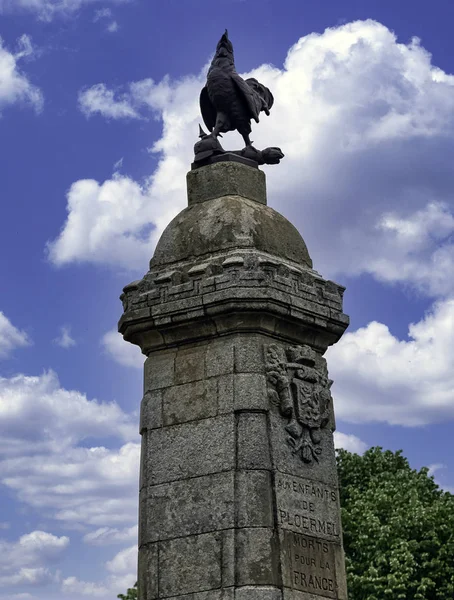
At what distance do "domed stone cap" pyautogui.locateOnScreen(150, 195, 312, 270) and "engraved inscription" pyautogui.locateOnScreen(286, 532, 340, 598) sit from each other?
11.8ft

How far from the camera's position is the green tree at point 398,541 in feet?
112

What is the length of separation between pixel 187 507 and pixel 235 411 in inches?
48.7

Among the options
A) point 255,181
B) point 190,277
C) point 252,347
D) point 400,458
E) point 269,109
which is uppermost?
point 400,458

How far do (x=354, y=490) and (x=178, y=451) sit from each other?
25.5 m

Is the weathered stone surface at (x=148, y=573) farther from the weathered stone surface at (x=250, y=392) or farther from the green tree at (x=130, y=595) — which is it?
the green tree at (x=130, y=595)

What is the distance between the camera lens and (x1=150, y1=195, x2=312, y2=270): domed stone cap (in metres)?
14.9

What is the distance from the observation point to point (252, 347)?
46.4 feet

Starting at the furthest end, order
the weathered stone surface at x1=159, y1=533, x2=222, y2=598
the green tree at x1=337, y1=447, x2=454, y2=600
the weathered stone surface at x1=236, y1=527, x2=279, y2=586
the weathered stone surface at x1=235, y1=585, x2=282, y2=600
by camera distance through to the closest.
Answer: the green tree at x1=337, y1=447, x2=454, y2=600 → the weathered stone surface at x1=159, y1=533, x2=222, y2=598 → the weathered stone surface at x1=236, y1=527, x2=279, y2=586 → the weathered stone surface at x1=235, y1=585, x2=282, y2=600

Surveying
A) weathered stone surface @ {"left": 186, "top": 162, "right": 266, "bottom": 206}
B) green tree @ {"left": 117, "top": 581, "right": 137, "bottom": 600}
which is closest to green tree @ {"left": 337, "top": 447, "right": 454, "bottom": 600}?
green tree @ {"left": 117, "top": 581, "right": 137, "bottom": 600}

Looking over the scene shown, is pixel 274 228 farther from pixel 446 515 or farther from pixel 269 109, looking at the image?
pixel 446 515

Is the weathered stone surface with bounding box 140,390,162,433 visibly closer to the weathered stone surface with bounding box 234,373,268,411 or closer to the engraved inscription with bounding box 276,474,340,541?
the weathered stone surface with bounding box 234,373,268,411

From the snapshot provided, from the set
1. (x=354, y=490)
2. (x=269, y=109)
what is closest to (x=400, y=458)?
(x=354, y=490)

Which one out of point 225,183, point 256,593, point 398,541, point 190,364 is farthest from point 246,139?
point 398,541

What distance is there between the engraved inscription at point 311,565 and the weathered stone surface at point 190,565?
82cm
